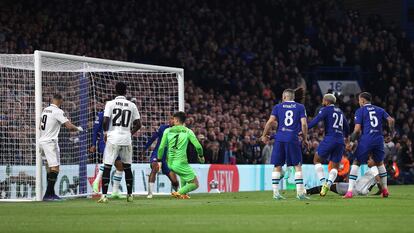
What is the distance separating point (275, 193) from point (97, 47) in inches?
524

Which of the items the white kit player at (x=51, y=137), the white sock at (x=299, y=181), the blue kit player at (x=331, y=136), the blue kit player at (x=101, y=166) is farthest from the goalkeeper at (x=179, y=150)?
the blue kit player at (x=331, y=136)

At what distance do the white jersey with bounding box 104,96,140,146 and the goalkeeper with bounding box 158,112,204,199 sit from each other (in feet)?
7.16

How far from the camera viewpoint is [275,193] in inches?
755

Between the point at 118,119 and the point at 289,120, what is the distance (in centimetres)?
315

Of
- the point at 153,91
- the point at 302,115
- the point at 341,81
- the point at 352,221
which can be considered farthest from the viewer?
the point at 341,81

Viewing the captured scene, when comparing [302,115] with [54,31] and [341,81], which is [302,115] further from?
[341,81]

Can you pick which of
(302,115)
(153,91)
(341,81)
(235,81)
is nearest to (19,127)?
(153,91)

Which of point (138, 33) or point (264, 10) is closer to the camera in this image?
point (138, 33)

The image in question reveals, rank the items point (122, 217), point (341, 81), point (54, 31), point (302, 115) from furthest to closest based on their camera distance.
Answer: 1. point (341, 81)
2. point (54, 31)
3. point (302, 115)
4. point (122, 217)

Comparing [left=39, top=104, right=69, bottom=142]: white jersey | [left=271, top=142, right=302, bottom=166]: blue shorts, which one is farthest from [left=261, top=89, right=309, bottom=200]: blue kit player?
[left=39, top=104, right=69, bottom=142]: white jersey

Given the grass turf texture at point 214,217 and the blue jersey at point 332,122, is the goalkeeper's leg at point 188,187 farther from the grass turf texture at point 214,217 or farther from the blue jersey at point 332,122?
the blue jersey at point 332,122

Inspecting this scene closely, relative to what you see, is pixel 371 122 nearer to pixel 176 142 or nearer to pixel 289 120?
pixel 289 120

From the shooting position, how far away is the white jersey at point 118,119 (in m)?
18.1

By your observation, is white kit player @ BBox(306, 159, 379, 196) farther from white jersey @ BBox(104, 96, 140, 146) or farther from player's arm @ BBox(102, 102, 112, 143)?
player's arm @ BBox(102, 102, 112, 143)
